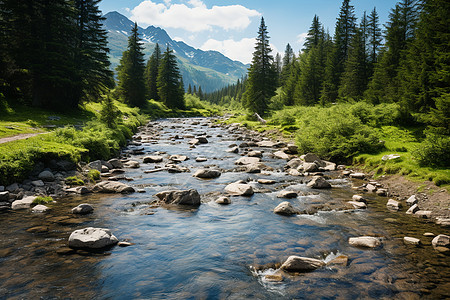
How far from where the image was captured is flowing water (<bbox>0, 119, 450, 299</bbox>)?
5492mm

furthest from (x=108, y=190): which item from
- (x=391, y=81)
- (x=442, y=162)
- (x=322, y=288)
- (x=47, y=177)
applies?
(x=391, y=81)

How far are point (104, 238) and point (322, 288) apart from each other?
19.2 feet

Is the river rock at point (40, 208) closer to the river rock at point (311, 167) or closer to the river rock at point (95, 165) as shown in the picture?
the river rock at point (95, 165)

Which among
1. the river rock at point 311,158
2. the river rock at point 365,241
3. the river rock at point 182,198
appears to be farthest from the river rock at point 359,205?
the river rock at point 311,158

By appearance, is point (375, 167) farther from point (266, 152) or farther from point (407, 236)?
point (266, 152)

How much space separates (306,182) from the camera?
14117 mm

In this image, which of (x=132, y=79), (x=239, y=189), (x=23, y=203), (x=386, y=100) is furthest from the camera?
(x=132, y=79)

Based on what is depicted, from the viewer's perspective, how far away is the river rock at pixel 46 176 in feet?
38.7

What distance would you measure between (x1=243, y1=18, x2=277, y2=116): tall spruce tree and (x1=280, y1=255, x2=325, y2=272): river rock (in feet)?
144

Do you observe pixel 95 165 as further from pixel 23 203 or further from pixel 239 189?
pixel 239 189

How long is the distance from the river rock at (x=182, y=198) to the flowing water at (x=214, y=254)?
0.57 m

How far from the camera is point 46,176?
11.9 m

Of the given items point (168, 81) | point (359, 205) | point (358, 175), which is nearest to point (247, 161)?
point (358, 175)

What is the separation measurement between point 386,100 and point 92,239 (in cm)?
3553
